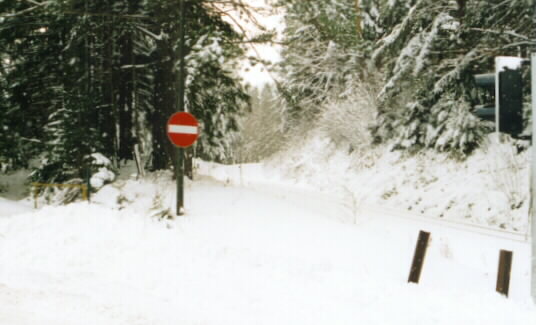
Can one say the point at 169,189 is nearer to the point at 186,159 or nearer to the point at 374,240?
the point at 186,159

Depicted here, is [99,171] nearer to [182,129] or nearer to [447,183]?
[182,129]

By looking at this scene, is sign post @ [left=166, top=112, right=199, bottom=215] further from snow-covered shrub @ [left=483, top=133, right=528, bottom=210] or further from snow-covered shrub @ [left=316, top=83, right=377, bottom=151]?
snow-covered shrub @ [left=316, top=83, right=377, bottom=151]

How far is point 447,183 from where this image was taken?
53.1ft

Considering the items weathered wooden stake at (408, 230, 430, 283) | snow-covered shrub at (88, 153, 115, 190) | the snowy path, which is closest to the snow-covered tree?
the snowy path

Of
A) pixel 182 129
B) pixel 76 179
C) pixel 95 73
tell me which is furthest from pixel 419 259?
pixel 95 73

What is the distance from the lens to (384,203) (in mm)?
18219

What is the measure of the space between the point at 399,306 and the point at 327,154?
80.1 feet

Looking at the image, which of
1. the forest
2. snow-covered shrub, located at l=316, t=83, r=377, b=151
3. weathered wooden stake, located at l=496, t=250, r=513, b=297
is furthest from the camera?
snow-covered shrub, located at l=316, t=83, r=377, b=151

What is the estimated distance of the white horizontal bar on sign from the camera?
33.7 ft

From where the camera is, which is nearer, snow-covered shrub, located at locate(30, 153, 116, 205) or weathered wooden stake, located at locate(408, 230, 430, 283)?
weathered wooden stake, located at locate(408, 230, 430, 283)

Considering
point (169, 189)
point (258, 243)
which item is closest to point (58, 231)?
point (258, 243)

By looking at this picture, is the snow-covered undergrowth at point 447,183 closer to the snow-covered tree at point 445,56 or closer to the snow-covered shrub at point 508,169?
the snow-covered shrub at point 508,169

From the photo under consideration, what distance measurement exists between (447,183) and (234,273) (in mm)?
11761

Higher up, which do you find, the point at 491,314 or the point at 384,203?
the point at 491,314
